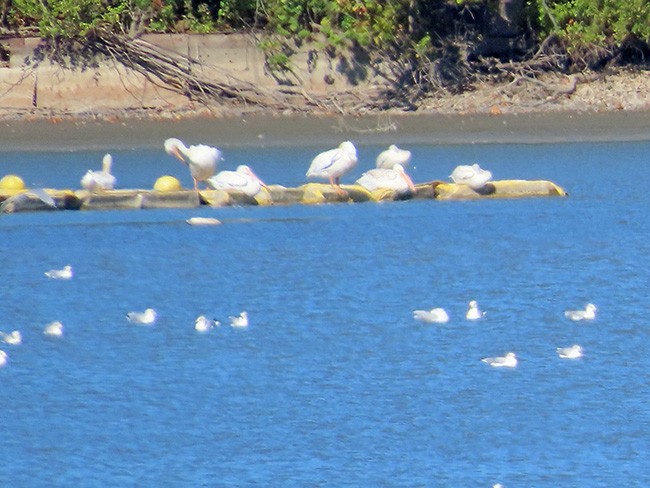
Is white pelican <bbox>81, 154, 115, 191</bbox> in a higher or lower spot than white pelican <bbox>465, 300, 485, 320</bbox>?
lower

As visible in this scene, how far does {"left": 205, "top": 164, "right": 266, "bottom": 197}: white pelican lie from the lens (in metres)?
15.7

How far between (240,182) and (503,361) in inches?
275

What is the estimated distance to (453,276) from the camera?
12.1 meters

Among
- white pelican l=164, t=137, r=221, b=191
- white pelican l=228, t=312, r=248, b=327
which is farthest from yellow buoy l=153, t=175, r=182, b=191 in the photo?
white pelican l=228, t=312, r=248, b=327

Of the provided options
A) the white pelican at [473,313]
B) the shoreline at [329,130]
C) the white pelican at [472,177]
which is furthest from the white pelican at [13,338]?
the shoreline at [329,130]

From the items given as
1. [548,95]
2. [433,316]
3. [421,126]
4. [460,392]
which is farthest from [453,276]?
[548,95]

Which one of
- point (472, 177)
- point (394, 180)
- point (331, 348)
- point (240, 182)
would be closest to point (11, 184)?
point (240, 182)

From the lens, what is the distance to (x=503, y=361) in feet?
30.0

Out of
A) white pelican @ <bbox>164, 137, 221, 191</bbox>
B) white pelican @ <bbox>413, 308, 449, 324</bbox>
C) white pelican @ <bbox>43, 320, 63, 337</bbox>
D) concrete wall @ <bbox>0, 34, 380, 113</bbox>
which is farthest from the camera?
concrete wall @ <bbox>0, 34, 380, 113</bbox>

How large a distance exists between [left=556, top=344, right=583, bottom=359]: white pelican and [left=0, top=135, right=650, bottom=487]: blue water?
8 cm

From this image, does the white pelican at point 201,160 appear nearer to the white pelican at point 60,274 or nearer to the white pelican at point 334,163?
the white pelican at point 334,163

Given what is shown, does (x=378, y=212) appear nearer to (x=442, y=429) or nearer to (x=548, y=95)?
(x=442, y=429)

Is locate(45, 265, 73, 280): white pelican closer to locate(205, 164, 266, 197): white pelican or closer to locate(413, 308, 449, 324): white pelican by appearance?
locate(413, 308, 449, 324): white pelican

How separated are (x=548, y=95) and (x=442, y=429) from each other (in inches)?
668
